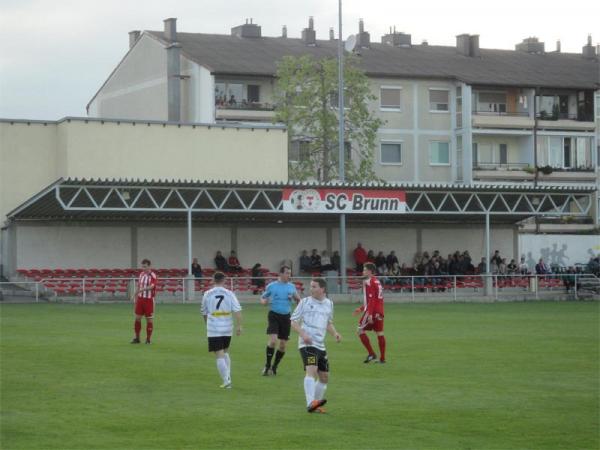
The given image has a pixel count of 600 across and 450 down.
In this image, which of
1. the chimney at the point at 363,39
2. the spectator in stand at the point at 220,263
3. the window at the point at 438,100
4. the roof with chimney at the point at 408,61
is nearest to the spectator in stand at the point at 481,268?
the spectator in stand at the point at 220,263

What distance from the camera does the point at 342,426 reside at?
15.7m

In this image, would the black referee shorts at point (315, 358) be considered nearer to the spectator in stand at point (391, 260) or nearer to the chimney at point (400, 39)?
the spectator in stand at point (391, 260)

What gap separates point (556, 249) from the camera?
218 ft

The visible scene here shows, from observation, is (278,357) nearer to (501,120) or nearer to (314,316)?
(314,316)

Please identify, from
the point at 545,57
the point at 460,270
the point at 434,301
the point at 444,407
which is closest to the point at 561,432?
the point at 444,407

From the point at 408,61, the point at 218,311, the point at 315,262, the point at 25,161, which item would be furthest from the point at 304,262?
the point at 218,311

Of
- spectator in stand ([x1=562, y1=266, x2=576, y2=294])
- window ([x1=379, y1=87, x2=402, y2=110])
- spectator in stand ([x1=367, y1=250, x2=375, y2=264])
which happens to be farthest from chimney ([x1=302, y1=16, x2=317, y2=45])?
spectator in stand ([x1=562, y1=266, x2=576, y2=294])

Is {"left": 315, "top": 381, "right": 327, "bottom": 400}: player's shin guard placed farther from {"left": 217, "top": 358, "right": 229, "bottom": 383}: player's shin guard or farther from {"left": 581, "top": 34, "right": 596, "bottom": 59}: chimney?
{"left": 581, "top": 34, "right": 596, "bottom": 59}: chimney

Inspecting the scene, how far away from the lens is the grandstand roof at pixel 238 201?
4850 centimetres

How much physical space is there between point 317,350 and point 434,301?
34.1 m

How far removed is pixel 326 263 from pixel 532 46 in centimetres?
4178

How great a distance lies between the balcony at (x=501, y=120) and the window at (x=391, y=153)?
5.03m

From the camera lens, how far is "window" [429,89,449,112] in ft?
263

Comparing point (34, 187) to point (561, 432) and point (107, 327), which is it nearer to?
point (107, 327)
